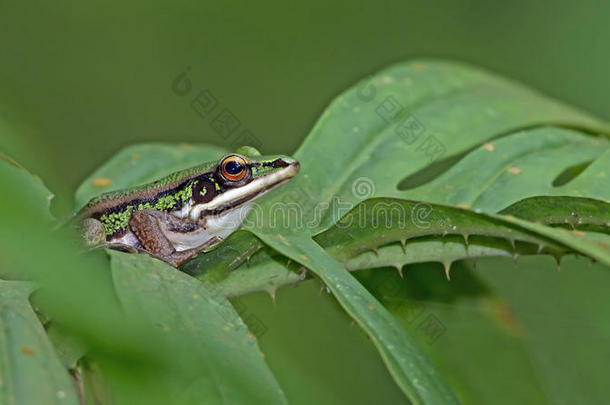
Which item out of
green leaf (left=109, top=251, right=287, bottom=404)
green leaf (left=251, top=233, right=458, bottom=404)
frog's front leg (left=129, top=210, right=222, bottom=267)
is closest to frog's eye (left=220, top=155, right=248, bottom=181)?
frog's front leg (left=129, top=210, right=222, bottom=267)

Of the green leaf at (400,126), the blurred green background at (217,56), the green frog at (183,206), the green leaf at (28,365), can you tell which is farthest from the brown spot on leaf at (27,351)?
the blurred green background at (217,56)

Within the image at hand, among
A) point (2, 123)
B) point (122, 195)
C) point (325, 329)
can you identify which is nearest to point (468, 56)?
point (325, 329)

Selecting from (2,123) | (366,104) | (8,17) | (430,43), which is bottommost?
(366,104)

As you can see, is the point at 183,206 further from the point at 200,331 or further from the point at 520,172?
the point at 200,331

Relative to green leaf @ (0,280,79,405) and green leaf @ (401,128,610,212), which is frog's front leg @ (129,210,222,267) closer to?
green leaf @ (401,128,610,212)

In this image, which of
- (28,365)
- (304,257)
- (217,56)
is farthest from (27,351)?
(217,56)

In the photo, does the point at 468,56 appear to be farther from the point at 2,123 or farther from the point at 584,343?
the point at 2,123
